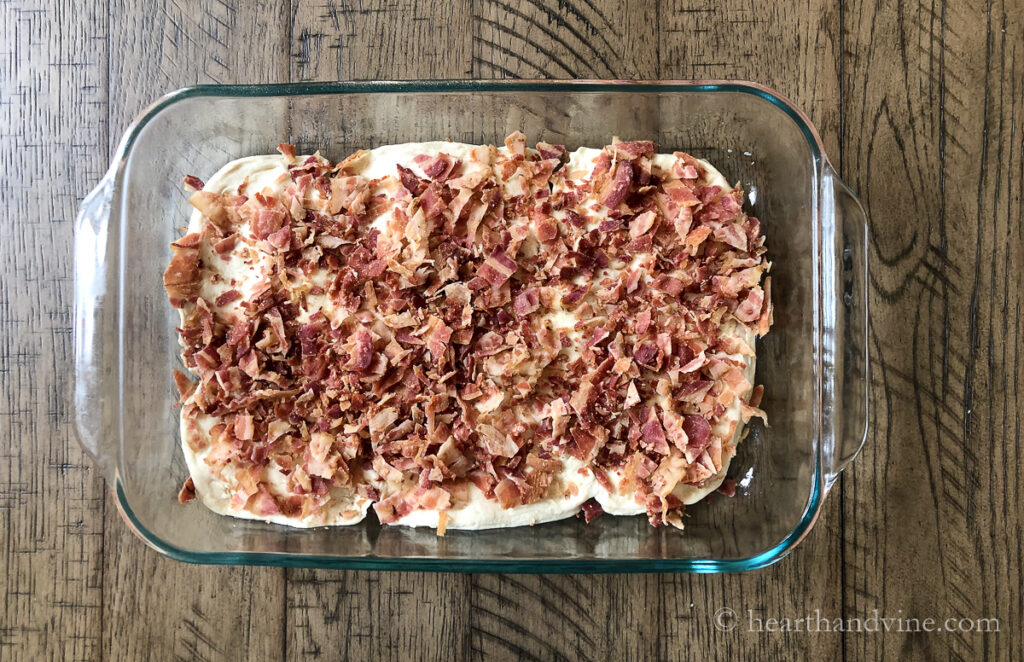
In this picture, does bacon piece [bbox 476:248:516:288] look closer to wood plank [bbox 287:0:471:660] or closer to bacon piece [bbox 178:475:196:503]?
wood plank [bbox 287:0:471:660]

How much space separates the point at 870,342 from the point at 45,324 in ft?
4.17

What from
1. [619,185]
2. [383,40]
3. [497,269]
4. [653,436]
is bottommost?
[653,436]

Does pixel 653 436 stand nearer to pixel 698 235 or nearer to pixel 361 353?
pixel 698 235

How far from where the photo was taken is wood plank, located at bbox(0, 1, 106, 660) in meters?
1.07

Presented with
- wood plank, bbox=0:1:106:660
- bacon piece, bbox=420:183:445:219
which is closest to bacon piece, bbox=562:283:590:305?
bacon piece, bbox=420:183:445:219

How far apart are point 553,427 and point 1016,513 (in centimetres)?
73

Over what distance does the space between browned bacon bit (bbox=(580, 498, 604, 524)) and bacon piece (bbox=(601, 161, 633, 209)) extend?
411 millimetres

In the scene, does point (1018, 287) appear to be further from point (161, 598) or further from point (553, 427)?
point (161, 598)

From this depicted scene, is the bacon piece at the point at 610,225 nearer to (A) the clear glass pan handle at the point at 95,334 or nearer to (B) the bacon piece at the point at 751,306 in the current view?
(B) the bacon piece at the point at 751,306

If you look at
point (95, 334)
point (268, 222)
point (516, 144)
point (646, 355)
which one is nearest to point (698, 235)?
point (646, 355)

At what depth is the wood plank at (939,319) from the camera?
103 centimetres

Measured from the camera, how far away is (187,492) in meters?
0.96

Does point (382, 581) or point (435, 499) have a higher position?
point (435, 499)

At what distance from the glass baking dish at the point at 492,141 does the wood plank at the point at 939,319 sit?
0.56 ft
